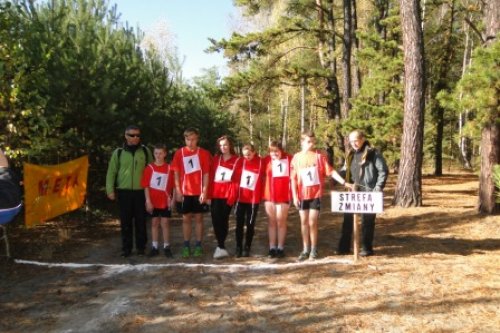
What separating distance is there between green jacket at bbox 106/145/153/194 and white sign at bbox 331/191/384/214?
310cm

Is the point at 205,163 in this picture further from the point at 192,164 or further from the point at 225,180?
the point at 225,180

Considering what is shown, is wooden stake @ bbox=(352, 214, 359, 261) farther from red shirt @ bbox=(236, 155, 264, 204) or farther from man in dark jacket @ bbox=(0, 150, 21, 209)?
man in dark jacket @ bbox=(0, 150, 21, 209)

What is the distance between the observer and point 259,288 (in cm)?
541

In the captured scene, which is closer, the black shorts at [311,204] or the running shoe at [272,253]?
the black shorts at [311,204]

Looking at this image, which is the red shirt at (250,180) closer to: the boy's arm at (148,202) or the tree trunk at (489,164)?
the boy's arm at (148,202)

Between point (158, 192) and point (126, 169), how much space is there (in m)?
0.62

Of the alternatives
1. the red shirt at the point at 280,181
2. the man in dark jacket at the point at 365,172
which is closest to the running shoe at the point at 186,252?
the red shirt at the point at 280,181

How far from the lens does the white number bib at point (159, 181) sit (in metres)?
7.10

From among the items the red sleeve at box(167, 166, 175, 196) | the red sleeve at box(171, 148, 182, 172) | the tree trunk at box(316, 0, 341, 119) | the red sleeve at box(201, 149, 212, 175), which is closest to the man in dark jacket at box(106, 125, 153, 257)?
the red sleeve at box(167, 166, 175, 196)

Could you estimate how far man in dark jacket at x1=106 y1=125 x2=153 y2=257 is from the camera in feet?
23.4

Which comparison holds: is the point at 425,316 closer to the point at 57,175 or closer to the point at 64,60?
the point at 57,175

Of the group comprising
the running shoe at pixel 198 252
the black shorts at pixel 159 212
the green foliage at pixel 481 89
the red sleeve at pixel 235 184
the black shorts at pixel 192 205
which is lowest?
the running shoe at pixel 198 252

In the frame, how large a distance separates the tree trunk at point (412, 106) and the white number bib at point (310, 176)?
5498 millimetres

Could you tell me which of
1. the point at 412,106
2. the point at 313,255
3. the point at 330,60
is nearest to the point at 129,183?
the point at 313,255
